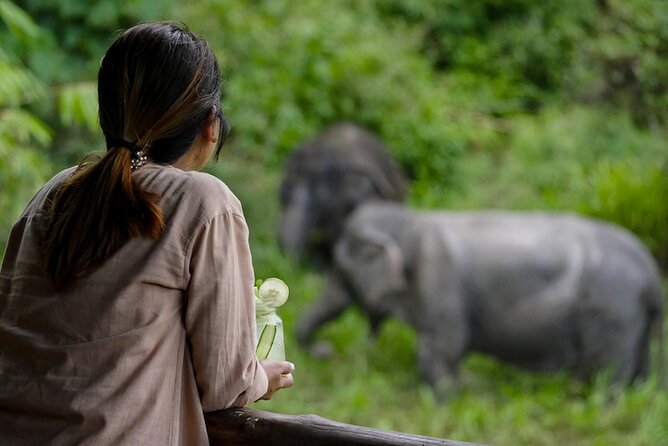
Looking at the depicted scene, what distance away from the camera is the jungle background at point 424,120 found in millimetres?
5996

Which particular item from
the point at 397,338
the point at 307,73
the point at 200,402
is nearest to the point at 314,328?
the point at 397,338

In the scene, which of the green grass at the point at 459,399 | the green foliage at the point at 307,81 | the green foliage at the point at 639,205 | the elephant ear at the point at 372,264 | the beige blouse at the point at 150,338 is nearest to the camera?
the beige blouse at the point at 150,338

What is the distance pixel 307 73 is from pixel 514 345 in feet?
10.6

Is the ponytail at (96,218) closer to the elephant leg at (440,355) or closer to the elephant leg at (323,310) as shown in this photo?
the elephant leg at (440,355)

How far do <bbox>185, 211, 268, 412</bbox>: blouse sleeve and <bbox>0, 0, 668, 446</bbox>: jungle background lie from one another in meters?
2.47

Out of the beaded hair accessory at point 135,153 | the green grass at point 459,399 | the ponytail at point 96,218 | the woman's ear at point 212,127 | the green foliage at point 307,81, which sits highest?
the woman's ear at point 212,127

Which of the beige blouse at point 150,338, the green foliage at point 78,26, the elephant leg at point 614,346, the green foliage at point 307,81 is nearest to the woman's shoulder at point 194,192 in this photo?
the beige blouse at point 150,338

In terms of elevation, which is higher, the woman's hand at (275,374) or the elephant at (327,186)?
the woman's hand at (275,374)

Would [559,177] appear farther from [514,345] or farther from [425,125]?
[514,345]

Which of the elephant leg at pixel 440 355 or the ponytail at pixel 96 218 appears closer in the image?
the ponytail at pixel 96 218

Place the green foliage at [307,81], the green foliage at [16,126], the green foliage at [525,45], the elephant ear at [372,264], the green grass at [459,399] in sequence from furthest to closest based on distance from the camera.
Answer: the green foliage at [525,45] < the green foliage at [307,81] < the elephant ear at [372,264] < the green grass at [459,399] < the green foliage at [16,126]

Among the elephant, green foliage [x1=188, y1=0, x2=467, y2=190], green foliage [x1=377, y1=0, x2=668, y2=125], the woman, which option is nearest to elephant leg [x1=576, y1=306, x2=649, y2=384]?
the elephant

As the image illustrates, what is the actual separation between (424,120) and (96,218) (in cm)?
793

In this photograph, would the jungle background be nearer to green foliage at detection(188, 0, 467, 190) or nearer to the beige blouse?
green foliage at detection(188, 0, 467, 190)
